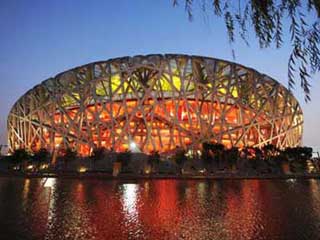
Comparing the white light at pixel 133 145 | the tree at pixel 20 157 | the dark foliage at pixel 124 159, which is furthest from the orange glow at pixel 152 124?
the tree at pixel 20 157

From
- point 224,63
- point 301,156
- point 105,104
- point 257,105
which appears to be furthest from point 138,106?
point 301,156

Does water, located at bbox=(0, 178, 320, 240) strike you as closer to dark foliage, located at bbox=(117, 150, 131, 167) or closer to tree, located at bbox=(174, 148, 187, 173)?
dark foliage, located at bbox=(117, 150, 131, 167)

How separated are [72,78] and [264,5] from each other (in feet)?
210

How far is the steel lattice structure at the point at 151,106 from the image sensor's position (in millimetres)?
A: 63656

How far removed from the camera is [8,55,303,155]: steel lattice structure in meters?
63.7

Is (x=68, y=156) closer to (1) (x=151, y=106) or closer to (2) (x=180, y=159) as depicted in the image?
(2) (x=180, y=159)

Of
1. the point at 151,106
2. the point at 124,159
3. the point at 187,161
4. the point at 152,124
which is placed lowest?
the point at 124,159

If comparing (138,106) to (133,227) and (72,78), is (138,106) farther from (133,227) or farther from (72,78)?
(133,227)

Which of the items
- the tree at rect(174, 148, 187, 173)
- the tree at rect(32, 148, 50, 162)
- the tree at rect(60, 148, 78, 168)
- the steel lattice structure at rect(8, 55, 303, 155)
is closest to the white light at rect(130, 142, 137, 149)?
the steel lattice structure at rect(8, 55, 303, 155)

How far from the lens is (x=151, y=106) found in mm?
63969

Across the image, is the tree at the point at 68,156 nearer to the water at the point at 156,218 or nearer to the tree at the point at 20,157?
the tree at the point at 20,157

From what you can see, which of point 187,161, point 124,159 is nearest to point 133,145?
point 124,159

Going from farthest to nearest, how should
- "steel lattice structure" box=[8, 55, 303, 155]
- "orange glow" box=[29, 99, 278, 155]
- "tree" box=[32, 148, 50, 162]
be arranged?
"steel lattice structure" box=[8, 55, 303, 155] → "orange glow" box=[29, 99, 278, 155] → "tree" box=[32, 148, 50, 162]

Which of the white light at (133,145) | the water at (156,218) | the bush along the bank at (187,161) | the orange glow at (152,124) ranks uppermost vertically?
the orange glow at (152,124)
